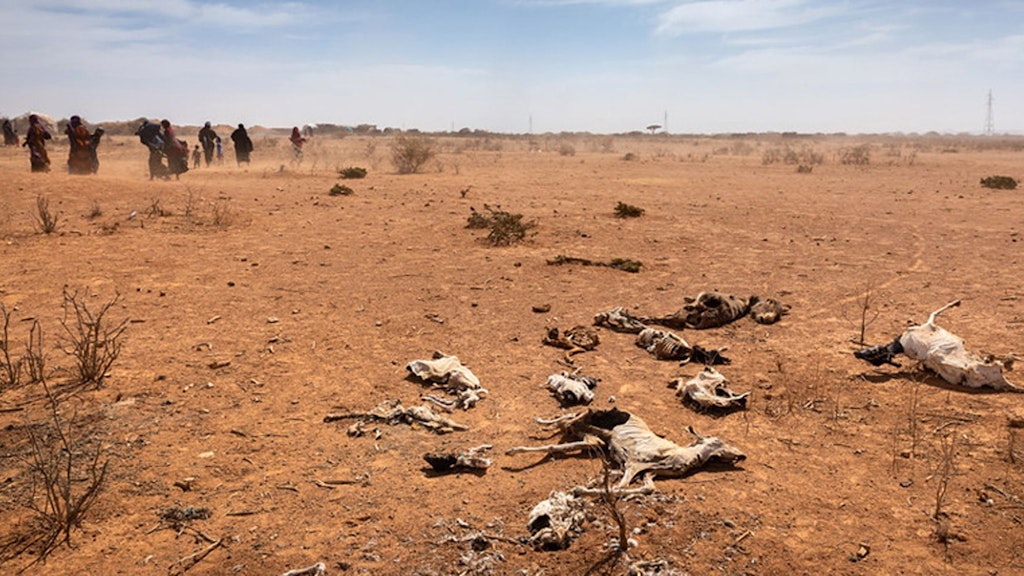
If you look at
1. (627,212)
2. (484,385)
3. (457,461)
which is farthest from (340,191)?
(457,461)

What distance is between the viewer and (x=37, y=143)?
53.9 feet

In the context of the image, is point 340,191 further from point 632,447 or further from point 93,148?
point 632,447

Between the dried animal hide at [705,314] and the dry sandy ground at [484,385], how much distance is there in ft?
0.53

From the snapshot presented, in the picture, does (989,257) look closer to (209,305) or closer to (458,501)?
(458,501)

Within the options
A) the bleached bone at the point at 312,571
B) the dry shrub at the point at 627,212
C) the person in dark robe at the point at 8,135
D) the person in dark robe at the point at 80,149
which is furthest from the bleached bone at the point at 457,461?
the person in dark robe at the point at 8,135

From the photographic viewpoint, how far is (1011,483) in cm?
367

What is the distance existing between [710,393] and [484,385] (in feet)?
5.59

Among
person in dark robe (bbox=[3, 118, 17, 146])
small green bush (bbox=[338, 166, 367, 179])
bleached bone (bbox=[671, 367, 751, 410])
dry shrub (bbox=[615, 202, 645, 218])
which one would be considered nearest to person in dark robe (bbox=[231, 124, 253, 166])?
small green bush (bbox=[338, 166, 367, 179])

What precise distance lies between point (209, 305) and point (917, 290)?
25.9 ft

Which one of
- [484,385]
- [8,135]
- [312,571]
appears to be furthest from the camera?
[8,135]

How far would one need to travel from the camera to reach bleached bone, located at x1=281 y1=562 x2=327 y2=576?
300 cm

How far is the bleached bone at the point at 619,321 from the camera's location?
6474mm

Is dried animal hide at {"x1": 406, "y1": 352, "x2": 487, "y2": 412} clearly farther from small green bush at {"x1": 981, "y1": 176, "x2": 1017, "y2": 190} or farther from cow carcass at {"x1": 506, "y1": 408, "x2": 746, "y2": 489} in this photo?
small green bush at {"x1": 981, "y1": 176, "x2": 1017, "y2": 190}

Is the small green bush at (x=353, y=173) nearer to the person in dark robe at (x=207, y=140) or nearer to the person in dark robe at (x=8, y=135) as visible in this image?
the person in dark robe at (x=207, y=140)
